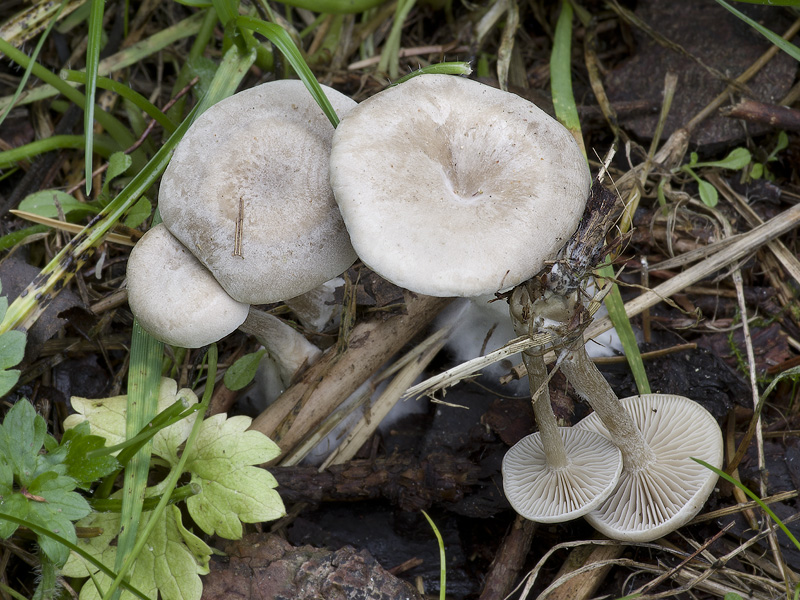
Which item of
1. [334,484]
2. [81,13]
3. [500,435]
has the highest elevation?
[81,13]

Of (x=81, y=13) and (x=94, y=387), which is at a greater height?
(x=81, y=13)

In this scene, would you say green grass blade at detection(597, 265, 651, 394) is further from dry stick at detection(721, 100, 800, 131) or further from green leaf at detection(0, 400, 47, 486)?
green leaf at detection(0, 400, 47, 486)

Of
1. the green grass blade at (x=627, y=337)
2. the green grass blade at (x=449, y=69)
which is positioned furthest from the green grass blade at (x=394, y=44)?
the green grass blade at (x=627, y=337)

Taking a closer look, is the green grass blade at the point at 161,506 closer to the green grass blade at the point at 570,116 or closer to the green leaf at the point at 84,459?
the green leaf at the point at 84,459

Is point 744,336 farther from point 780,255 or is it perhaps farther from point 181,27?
point 181,27

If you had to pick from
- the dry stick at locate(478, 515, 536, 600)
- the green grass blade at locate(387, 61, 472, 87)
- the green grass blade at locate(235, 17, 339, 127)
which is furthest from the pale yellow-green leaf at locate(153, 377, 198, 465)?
the green grass blade at locate(387, 61, 472, 87)

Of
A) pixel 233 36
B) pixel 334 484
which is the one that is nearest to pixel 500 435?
pixel 334 484
